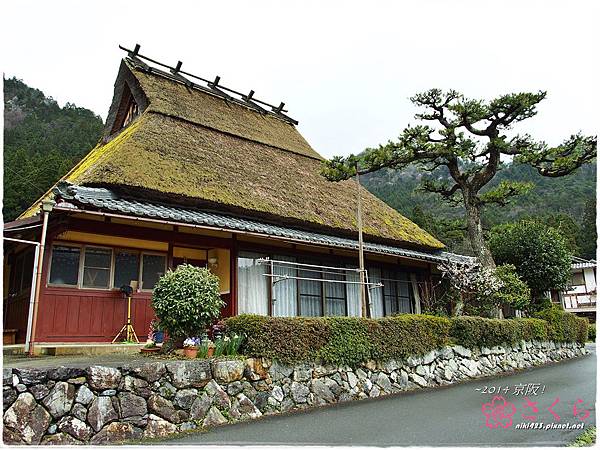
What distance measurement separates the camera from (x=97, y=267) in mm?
8570

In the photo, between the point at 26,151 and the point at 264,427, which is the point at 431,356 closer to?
the point at 264,427

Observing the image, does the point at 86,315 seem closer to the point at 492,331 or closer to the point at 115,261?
the point at 115,261

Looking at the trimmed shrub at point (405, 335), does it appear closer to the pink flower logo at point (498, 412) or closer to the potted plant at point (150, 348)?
the pink flower logo at point (498, 412)

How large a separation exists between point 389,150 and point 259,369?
7.49 m

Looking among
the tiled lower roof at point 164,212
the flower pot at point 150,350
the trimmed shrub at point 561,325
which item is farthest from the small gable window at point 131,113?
the trimmed shrub at point 561,325

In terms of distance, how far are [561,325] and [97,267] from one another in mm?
12822

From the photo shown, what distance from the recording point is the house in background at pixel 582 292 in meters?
28.9

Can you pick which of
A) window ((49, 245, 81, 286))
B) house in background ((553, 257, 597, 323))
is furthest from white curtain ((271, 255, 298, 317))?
house in background ((553, 257, 597, 323))

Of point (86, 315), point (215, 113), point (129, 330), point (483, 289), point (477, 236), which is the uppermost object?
point (215, 113)

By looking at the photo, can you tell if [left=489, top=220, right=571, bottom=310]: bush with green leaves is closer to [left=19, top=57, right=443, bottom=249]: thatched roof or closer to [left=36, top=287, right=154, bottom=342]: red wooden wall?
[left=19, top=57, right=443, bottom=249]: thatched roof

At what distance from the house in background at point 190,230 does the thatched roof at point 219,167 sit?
0.05m

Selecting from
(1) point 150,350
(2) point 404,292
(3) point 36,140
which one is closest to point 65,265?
(1) point 150,350

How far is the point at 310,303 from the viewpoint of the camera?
10.9 m

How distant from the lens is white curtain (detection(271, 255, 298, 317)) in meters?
10.2
